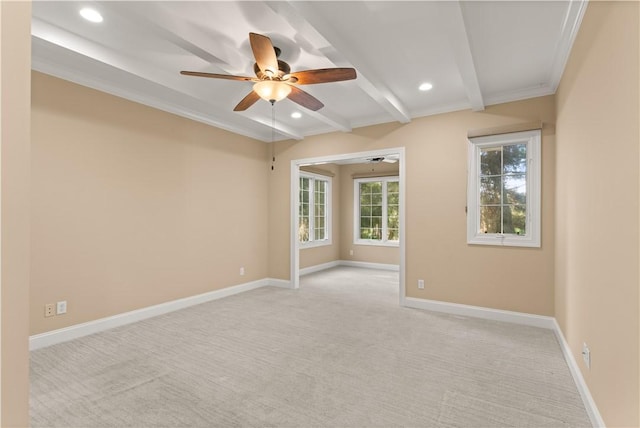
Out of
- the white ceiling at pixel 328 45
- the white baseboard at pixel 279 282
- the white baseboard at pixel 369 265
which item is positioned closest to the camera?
the white ceiling at pixel 328 45

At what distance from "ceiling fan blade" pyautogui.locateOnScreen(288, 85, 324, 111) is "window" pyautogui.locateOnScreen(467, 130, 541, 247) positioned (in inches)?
84.2

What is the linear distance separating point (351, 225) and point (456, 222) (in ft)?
13.7

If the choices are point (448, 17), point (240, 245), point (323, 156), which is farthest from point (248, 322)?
point (448, 17)

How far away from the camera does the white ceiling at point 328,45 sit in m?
2.26

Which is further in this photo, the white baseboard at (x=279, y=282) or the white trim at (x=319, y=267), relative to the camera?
the white trim at (x=319, y=267)

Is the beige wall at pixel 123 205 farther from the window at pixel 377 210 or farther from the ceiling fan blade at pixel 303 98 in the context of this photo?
the window at pixel 377 210

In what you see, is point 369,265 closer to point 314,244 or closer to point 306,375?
point 314,244


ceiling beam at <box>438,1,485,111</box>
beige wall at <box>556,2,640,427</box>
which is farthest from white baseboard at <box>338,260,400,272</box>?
beige wall at <box>556,2,640,427</box>

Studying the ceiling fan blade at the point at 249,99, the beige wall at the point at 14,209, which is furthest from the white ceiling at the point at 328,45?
the beige wall at the point at 14,209

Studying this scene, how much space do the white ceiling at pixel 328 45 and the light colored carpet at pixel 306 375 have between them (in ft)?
8.63

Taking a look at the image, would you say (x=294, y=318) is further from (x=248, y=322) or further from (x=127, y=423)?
(x=127, y=423)

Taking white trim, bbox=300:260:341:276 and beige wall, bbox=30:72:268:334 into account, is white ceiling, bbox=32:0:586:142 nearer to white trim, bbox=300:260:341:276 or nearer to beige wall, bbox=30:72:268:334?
beige wall, bbox=30:72:268:334

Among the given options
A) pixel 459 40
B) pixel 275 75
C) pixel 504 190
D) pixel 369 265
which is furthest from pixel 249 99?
pixel 369 265

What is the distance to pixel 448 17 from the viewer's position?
221 centimetres
